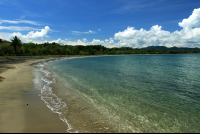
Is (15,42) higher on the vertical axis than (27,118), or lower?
higher

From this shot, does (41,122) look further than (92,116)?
No

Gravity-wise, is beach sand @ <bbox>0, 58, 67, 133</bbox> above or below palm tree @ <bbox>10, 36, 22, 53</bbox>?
below

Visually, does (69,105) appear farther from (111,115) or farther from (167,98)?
(167,98)

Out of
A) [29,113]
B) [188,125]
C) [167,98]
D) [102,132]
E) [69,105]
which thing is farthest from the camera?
[167,98]

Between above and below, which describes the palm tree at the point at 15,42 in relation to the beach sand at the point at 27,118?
above

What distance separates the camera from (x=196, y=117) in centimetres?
738

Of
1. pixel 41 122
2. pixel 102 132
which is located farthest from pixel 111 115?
pixel 41 122

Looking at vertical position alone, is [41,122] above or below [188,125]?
above

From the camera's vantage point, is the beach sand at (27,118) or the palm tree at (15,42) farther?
the palm tree at (15,42)

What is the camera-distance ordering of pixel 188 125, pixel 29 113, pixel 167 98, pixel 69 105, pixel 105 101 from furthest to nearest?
pixel 167 98 < pixel 105 101 < pixel 69 105 < pixel 29 113 < pixel 188 125

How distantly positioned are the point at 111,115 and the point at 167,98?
6724mm

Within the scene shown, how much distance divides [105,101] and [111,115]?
2454 millimetres

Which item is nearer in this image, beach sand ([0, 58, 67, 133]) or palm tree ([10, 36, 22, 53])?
beach sand ([0, 58, 67, 133])

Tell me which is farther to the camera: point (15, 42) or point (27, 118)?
point (15, 42)
